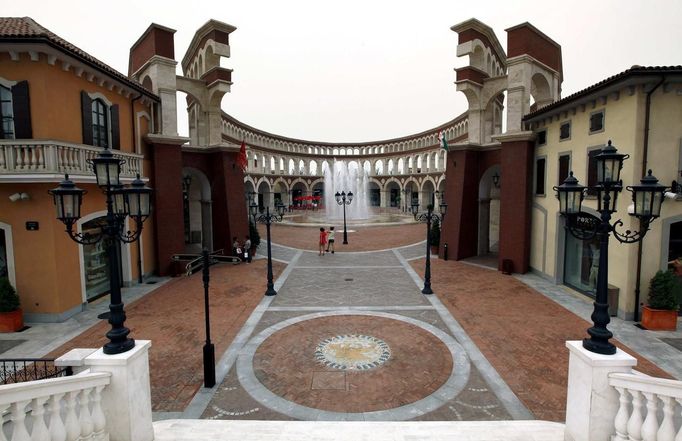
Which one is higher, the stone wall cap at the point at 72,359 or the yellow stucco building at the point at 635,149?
the yellow stucco building at the point at 635,149

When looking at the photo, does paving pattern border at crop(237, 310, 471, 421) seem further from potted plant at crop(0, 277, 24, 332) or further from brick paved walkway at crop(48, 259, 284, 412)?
potted plant at crop(0, 277, 24, 332)

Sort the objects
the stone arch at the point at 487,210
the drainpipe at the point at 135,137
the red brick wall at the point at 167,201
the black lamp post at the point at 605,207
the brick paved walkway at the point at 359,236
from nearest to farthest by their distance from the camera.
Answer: the black lamp post at the point at 605,207 < the drainpipe at the point at 135,137 < the red brick wall at the point at 167,201 < the stone arch at the point at 487,210 < the brick paved walkway at the point at 359,236

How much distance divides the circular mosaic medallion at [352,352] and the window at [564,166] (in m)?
10.9

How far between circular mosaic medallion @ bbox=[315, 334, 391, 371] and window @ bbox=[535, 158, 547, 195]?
11.7 metres

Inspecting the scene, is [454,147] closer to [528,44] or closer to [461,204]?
[461,204]

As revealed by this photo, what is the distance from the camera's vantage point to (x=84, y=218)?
12625mm

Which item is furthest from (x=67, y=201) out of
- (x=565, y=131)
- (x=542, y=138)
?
(x=542, y=138)

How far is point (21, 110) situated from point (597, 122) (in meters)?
19.3

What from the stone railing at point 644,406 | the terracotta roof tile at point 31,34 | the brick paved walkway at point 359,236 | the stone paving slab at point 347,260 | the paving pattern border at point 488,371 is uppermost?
the terracotta roof tile at point 31,34

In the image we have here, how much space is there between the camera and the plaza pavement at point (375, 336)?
7043mm

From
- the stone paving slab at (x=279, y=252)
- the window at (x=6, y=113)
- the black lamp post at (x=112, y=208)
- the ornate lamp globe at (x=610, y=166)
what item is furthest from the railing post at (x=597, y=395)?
the stone paving slab at (x=279, y=252)

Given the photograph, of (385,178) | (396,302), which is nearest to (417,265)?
(396,302)

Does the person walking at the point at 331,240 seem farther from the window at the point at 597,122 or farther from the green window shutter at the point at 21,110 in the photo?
the green window shutter at the point at 21,110

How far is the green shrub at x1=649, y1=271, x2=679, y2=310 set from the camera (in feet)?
34.5
